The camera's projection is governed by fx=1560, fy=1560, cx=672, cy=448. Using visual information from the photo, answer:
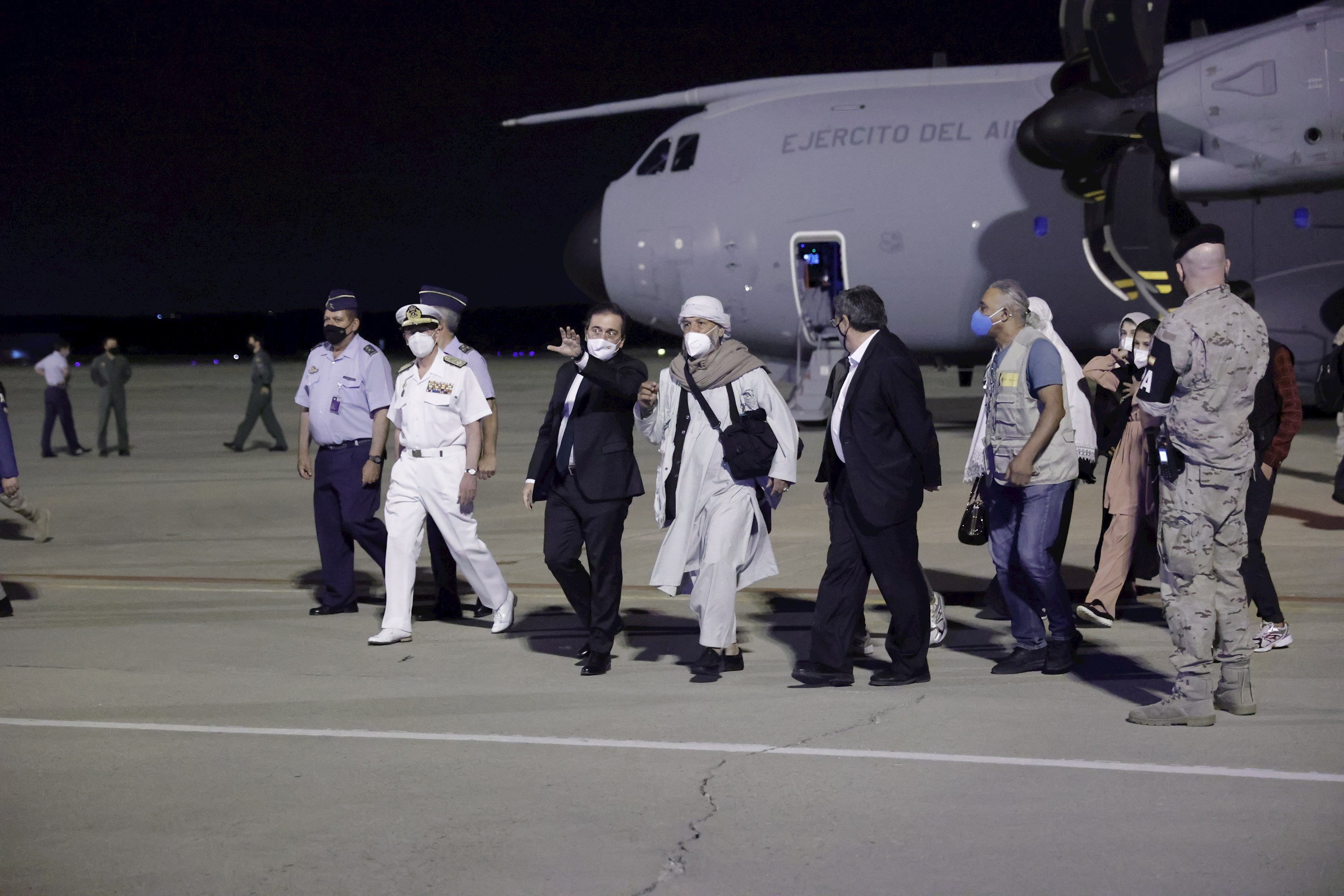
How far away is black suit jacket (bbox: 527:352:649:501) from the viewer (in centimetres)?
710

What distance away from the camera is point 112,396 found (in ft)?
63.1

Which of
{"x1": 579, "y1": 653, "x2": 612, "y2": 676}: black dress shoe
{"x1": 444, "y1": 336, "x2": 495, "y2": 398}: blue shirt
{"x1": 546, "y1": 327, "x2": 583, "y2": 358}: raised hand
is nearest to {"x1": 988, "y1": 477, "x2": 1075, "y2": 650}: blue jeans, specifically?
{"x1": 579, "y1": 653, "x2": 612, "y2": 676}: black dress shoe

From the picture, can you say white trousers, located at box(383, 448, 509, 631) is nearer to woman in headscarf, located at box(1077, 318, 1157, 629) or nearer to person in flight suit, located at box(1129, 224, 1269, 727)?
woman in headscarf, located at box(1077, 318, 1157, 629)

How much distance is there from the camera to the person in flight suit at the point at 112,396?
1919cm

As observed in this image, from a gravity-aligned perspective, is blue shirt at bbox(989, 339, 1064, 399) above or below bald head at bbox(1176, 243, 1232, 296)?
below

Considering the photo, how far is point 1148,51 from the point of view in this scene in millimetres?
14883

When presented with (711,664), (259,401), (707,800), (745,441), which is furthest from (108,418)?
(707,800)

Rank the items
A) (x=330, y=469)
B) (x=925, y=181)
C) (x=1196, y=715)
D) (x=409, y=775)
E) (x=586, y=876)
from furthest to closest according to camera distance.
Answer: (x=925, y=181) → (x=330, y=469) → (x=1196, y=715) → (x=409, y=775) → (x=586, y=876)

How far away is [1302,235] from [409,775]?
48.2 ft

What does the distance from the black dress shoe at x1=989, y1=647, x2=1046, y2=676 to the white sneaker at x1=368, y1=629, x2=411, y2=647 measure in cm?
289

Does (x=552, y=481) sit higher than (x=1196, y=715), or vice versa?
(x=552, y=481)

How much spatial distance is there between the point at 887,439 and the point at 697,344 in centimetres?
94

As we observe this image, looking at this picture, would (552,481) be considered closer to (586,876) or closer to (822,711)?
(822,711)

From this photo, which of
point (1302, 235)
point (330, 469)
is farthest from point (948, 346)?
point (330, 469)
